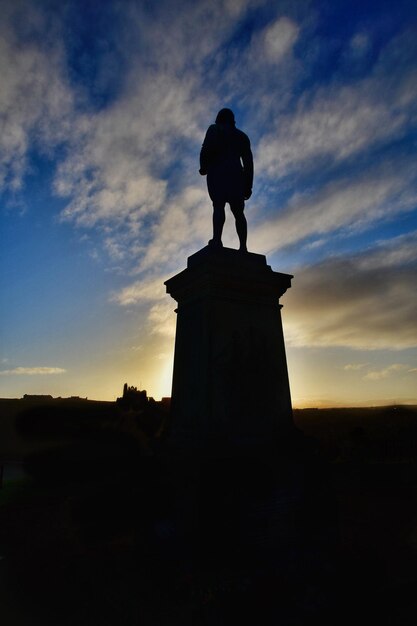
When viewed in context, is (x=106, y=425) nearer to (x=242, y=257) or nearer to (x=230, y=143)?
(x=242, y=257)

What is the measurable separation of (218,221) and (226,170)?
84 centimetres

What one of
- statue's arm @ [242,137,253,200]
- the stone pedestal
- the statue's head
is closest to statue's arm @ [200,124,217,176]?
the statue's head

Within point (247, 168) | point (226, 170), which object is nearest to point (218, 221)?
point (226, 170)

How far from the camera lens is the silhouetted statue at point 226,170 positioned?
220 inches

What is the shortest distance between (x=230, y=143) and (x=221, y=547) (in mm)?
5476

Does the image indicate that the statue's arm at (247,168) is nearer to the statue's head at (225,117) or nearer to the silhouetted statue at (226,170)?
the silhouetted statue at (226,170)

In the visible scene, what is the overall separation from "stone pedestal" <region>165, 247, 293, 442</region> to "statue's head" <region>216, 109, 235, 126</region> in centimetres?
227

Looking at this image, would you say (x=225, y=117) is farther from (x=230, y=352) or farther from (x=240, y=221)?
(x=230, y=352)

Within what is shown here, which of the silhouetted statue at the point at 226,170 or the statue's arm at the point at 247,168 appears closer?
the silhouetted statue at the point at 226,170

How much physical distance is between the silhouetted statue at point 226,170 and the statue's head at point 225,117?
0.09m

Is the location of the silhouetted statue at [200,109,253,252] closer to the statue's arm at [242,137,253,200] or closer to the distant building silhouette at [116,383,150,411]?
the statue's arm at [242,137,253,200]

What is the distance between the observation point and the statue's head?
597cm

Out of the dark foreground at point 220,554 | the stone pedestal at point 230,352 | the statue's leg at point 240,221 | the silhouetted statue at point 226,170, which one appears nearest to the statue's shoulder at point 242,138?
the silhouetted statue at point 226,170

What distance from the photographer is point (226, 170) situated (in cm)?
565
